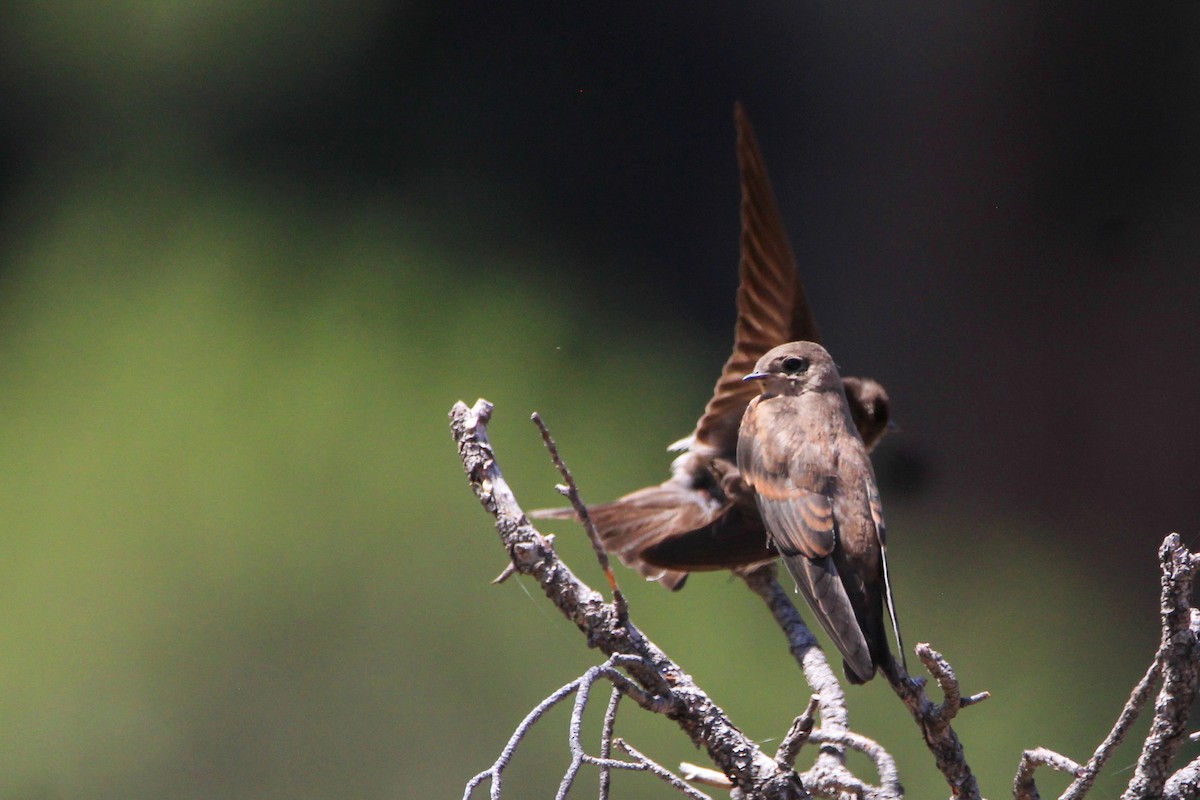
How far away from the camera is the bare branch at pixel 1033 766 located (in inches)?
39.3

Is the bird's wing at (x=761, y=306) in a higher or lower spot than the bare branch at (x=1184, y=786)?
higher

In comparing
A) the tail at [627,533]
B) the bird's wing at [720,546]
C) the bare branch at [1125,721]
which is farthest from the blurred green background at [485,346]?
the bare branch at [1125,721]

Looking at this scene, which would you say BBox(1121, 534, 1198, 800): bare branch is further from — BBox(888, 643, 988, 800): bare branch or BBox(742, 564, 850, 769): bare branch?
BBox(742, 564, 850, 769): bare branch

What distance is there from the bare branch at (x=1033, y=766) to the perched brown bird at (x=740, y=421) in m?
0.70

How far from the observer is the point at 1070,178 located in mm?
2205

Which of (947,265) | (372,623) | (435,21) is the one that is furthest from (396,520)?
(947,265)

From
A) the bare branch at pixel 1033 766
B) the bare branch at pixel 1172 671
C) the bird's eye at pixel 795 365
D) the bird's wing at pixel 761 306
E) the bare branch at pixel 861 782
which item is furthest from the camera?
the bird's wing at pixel 761 306

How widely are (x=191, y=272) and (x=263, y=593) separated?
66 cm

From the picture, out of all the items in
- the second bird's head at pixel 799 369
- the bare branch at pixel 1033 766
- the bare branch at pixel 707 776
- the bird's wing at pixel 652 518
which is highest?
the second bird's head at pixel 799 369

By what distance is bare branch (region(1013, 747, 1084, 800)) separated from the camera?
3.27 feet

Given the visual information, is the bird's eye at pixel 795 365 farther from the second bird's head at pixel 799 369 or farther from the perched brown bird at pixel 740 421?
the perched brown bird at pixel 740 421

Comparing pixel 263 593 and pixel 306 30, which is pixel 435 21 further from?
pixel 263 593

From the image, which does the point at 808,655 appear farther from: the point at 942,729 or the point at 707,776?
the point at 942,729

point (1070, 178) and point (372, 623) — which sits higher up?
point (1070, 178)
